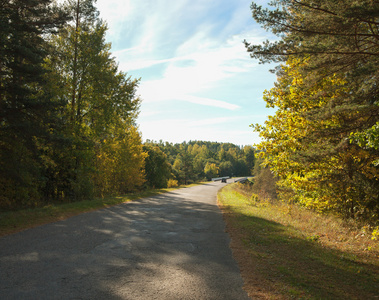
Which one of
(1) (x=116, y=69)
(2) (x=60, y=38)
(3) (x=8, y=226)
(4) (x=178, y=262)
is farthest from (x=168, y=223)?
(2) (x=60, y=38)

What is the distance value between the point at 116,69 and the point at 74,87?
12.2ft

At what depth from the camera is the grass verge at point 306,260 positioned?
173 inches

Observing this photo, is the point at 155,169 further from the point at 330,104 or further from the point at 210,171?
the point at 210,171

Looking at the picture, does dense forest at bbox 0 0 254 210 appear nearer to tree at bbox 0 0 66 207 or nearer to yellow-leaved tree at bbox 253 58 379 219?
tree at bbox 0 0 66 207

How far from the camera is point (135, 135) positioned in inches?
1308

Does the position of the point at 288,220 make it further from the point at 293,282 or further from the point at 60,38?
the point at 60,38

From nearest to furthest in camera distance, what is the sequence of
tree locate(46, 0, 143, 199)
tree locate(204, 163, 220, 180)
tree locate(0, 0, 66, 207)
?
tree locate(0, 0, 66, 207)
tree locate(46, 0, 143, 199)
tree locate(204, 163, 220, 180)

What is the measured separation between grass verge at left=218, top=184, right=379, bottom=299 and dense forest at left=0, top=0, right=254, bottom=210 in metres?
10.0

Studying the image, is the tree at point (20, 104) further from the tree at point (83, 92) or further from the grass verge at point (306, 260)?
the grass verge at point (306, 260)

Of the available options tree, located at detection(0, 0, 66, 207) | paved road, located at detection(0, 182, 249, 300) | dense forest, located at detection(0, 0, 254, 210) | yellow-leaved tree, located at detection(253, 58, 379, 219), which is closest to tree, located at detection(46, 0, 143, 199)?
dense forest, located at detection(0, 0, 254, 210)

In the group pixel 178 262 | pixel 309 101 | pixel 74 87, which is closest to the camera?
pixel 178 262

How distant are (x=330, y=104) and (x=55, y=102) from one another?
11.3 metres

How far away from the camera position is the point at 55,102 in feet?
36.9

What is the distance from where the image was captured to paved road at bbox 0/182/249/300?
153 inches
